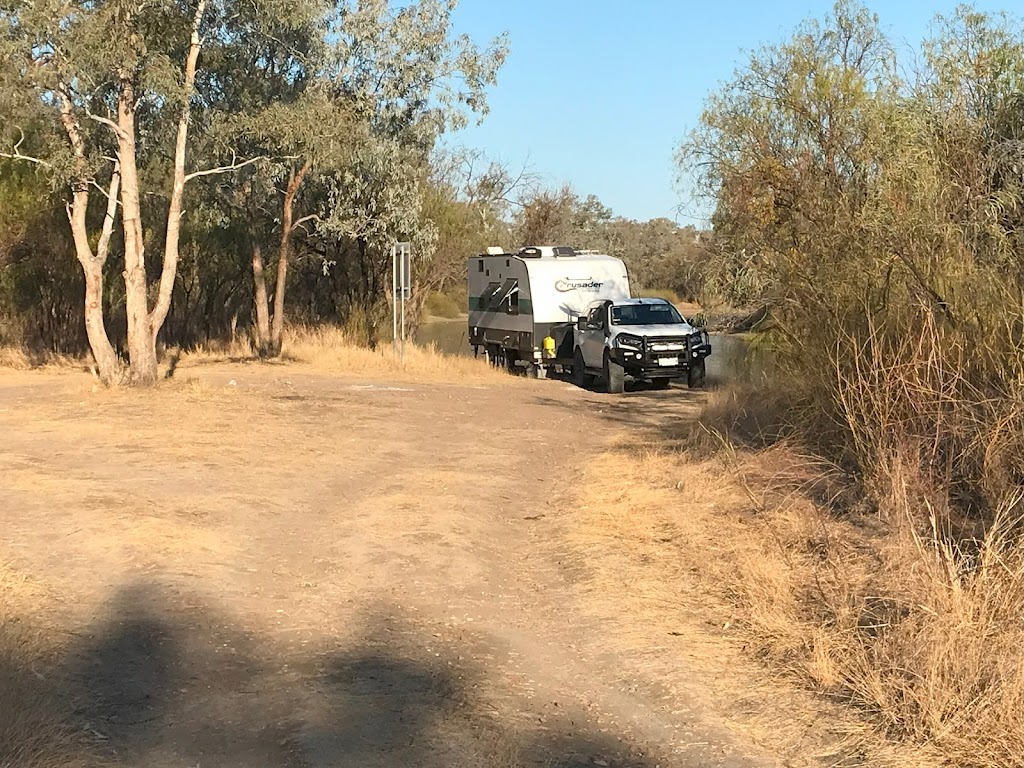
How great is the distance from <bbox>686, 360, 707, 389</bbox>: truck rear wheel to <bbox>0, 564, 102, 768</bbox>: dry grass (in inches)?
704

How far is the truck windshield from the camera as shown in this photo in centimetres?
2300

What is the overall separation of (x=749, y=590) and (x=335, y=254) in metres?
26.6

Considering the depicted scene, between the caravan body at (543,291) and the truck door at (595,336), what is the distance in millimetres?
1551

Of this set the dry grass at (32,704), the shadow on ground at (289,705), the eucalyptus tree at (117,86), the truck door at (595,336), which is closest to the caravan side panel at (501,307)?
the truck door at (595,336)

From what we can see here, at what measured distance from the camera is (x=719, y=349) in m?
30.8

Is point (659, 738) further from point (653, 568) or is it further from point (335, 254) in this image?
point (335, 254)

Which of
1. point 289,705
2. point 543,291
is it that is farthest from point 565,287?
point 289,705

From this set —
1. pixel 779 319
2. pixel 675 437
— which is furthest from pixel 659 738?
pixel 675 437

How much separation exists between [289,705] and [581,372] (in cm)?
1942

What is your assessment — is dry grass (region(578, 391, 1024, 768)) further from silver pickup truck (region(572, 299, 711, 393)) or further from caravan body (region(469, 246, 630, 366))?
caravan body (region(469, 246, 630, 366))

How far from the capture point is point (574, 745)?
455 cm

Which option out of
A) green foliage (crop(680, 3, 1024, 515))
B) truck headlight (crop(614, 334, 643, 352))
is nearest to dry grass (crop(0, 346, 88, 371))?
truck headlight (crop(614, 334, 643, 352))

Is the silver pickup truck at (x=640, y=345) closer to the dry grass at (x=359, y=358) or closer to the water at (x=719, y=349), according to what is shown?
the water at (x=719, y=349)

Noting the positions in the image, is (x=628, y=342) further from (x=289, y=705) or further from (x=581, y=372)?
(x=289, y=705)
